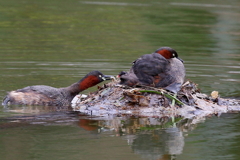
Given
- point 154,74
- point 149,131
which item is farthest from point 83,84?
point 149,131

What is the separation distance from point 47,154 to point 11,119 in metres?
1.83

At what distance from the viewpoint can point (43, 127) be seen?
744cm

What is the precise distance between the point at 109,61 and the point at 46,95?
3.73 meters

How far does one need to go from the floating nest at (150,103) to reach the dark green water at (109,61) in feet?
1.10

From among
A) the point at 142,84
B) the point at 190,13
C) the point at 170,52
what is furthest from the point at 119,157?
the point at 190,13

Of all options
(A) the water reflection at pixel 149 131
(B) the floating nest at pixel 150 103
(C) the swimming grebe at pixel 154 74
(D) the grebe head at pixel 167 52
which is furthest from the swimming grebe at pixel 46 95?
(A) the water reflection at pixel 149 131

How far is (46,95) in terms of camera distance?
9398 millimetres

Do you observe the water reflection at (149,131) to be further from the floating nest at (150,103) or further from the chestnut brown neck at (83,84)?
the chestnut brown neck at (83,84)

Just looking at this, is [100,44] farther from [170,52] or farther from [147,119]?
[147,119]

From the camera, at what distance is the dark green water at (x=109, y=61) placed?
6.66 m

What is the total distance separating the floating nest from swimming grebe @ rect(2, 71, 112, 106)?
23.8 inches

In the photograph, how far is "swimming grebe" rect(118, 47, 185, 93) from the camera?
8711 mm

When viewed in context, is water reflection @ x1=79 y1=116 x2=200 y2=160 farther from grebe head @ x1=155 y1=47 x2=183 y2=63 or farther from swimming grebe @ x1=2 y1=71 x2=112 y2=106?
grebe head @ x1=155 y1=47 x2=183 y2=63

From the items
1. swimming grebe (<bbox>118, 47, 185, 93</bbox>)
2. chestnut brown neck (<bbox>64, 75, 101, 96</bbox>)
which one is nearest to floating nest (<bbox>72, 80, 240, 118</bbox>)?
swimming grebe (<bbox>118, 47, 185, 93</bbox>)
